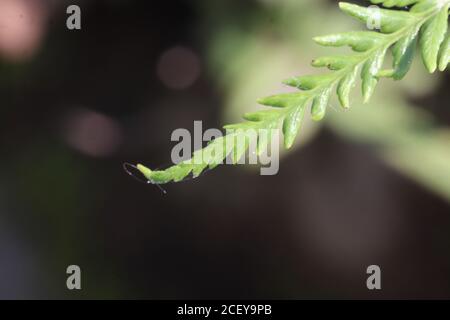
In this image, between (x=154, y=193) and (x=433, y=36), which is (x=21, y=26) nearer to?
(x=154, y=193)

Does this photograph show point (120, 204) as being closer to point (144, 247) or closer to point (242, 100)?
point (144, 247)

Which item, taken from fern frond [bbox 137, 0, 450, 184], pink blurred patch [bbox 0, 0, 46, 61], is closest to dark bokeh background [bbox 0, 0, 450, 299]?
pink blurred patch [bbox 0, 0, 46, 61]

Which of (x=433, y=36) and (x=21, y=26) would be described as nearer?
(x=433, y=36)

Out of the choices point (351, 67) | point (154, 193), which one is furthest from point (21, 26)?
point (351, 67)

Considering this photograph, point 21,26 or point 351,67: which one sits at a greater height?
point 21,26

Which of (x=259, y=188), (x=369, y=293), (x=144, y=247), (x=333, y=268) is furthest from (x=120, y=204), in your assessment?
(x=369, y=293)
